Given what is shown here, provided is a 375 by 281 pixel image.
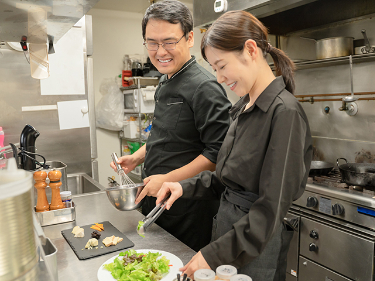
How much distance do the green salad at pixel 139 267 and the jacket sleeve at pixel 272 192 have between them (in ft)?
0.51

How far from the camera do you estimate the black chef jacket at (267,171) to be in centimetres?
86

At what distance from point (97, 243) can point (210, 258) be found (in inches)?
18.6

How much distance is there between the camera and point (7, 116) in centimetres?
225

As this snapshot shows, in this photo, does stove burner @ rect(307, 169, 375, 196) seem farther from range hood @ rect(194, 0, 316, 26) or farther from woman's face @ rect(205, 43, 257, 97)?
woman's face @ rect(205, 43, 257, 97)

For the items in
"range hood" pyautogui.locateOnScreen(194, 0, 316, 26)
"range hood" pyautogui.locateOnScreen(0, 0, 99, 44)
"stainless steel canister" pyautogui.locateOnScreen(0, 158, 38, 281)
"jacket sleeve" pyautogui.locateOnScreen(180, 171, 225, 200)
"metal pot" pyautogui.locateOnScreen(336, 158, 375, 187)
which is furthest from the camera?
"range hood" pyautogui.locateOnScreen(194, 0, 316, 26)

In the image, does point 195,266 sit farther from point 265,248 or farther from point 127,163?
point 127,163

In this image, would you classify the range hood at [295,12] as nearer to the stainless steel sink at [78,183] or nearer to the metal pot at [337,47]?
the metal pot at [337,47]

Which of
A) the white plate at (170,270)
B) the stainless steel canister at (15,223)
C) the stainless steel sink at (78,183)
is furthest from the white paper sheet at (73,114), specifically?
the stainless steel canister at (15,223)

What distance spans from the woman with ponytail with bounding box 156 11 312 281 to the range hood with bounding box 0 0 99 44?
1.35 feet

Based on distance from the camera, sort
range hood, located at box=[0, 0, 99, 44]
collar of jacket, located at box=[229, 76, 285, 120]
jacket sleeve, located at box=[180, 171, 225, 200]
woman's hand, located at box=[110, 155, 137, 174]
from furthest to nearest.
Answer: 1. woman's hand, located at box=[110, 155, 137, 174]
2. jacket sleeve, located at box=[180, 171, 225, 200]
3. collar of jacket, located at box=[229, 76, 285, 120]
4. range hood, located at box=[0, 0, 99, 44]

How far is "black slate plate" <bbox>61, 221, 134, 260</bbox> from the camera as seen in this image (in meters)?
1.10

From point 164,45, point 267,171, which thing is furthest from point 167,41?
point 267,171

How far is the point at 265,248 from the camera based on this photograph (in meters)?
1.04

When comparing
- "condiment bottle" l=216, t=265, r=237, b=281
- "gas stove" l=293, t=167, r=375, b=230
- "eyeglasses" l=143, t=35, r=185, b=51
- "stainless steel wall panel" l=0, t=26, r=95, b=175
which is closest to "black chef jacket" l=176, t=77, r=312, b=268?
"condiment bottle" l=216, t=265, r=237, b=281
